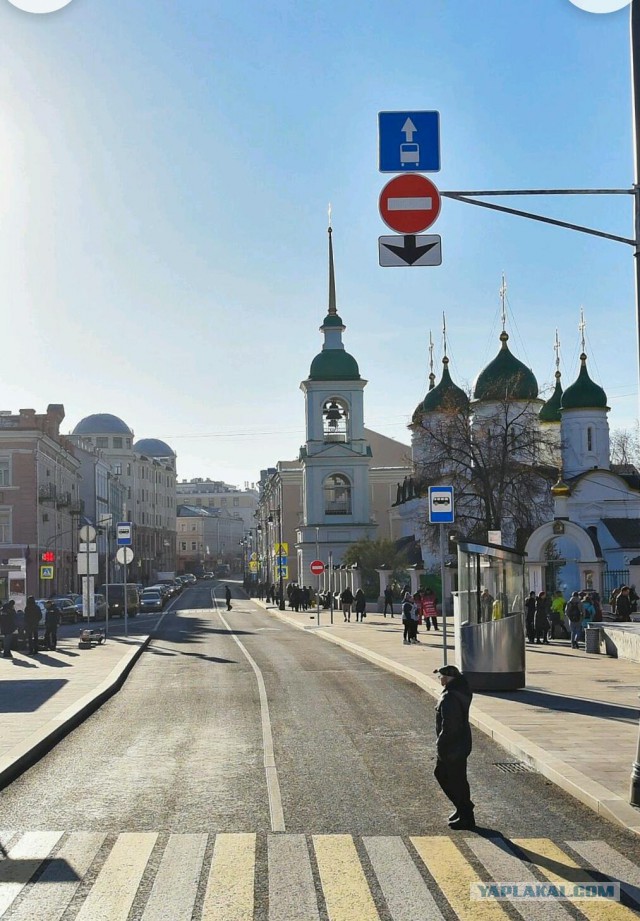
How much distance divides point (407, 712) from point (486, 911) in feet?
34.9

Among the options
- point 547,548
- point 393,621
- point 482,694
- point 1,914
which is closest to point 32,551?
point 393,621

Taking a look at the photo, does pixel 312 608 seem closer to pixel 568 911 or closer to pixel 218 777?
pixel 218 777

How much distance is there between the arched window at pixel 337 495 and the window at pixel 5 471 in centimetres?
2241

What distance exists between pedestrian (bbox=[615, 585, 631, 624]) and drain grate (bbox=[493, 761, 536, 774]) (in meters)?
22.1

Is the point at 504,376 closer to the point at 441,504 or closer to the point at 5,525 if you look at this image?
the point at 5,525

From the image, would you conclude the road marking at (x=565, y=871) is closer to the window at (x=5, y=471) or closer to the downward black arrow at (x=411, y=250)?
the downward black arrow at (x=411, y=250)

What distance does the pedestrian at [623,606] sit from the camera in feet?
112

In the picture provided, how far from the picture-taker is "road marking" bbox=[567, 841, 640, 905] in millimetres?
7894

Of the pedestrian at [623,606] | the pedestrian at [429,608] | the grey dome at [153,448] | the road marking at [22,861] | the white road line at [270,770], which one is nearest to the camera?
the road marking at [22,861]

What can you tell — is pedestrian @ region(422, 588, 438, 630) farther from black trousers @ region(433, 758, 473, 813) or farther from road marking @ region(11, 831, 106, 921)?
road marking @ region(11, 831, 106, 921)

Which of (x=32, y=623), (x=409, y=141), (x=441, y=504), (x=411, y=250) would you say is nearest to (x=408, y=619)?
(x=32, y=623)

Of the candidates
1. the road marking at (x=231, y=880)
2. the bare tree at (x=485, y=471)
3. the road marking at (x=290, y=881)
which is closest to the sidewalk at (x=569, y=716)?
the road marking at (x=290, y=881)

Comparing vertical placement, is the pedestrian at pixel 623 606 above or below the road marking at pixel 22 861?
above

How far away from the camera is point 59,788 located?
11.7 meters
